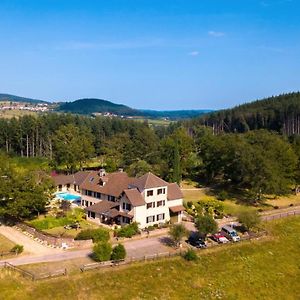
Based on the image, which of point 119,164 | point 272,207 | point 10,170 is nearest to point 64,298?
point 10,170

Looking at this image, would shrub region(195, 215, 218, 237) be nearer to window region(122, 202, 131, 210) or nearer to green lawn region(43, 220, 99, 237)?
window region(122, 202, 131, 210)

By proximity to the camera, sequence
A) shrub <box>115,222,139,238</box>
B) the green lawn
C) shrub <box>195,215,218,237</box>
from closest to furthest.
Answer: shrub <box>195,215,218,237</box>
shrub <box>115,222,139,238</box>
the green lawn

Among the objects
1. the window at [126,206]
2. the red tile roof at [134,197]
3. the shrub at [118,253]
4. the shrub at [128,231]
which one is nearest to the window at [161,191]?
the red tile roof at [134,197]

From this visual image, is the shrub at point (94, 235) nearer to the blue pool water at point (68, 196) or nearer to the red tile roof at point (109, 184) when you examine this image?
the red tile roof at point (109, 184)

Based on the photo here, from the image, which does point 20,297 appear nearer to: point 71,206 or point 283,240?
point 71,206

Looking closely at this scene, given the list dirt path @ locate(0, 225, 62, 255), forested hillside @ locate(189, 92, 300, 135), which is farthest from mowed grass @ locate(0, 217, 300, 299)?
forested hillside @ locate(189, 92, 300, 135)

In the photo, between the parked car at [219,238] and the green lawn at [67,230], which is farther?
the green lawn at [67,230]
